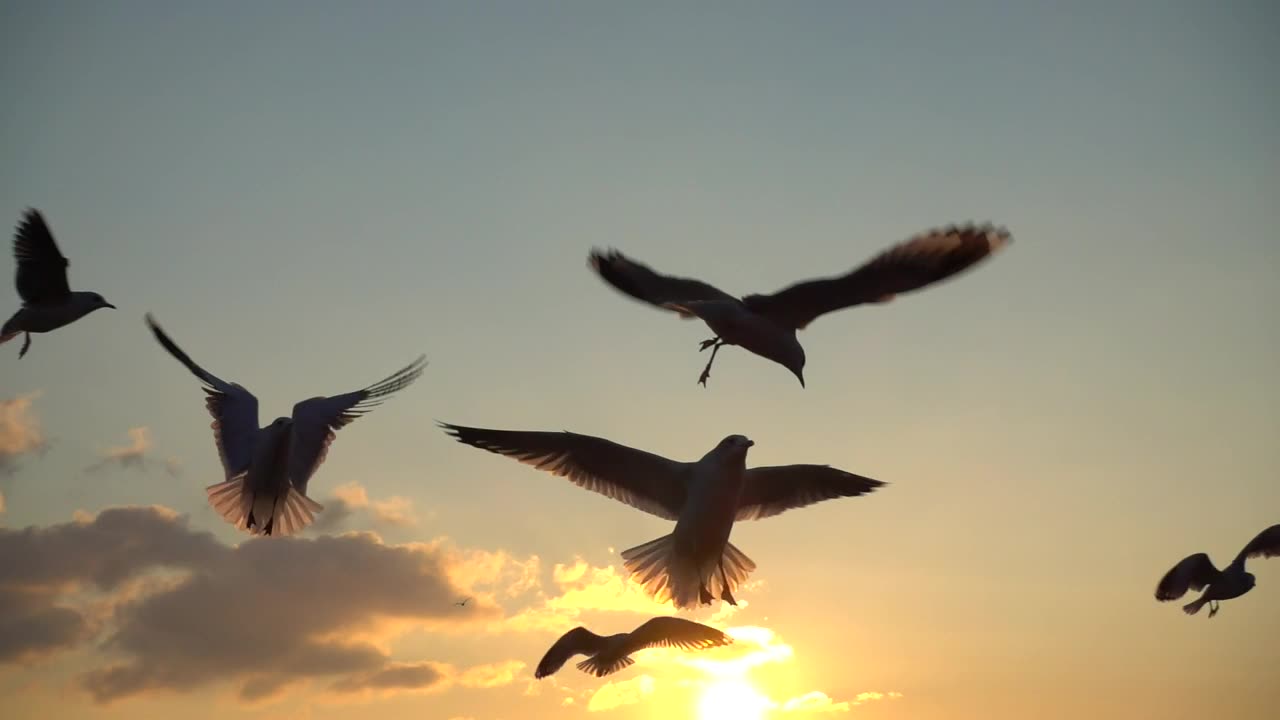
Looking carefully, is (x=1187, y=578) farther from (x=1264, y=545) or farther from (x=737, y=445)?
(x=737, y=445)

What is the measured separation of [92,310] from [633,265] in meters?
6.68

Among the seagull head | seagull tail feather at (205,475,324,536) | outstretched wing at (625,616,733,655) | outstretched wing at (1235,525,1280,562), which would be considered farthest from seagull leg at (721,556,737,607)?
outstretched wing at (1235,525,1280,562)

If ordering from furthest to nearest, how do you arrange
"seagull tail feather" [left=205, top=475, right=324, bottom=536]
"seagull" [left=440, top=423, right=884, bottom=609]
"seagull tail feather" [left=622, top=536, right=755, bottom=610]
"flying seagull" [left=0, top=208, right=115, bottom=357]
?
"flying seagull" [left=0, top=208, right=115, bottom=357]
"seagull tail feather" [left=205, top=475, right=324, bottom=536]
"seagull tail feather" [left=622, top=536, right=755, bottom=610]
"seagull" [left=440, top=423, right=884, bottom=609]

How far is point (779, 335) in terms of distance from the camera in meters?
11.8

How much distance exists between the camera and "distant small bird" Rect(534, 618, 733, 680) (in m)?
13.1

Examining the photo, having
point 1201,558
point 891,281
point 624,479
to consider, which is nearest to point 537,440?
point 624,479

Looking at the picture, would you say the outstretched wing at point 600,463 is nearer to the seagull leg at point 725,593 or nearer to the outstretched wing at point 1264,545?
the seagull leg at point 725,593

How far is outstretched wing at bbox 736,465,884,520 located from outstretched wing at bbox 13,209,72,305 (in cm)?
835

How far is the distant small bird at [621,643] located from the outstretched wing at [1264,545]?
772 centimetres

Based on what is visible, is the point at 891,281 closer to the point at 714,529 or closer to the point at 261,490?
the point at 714,529

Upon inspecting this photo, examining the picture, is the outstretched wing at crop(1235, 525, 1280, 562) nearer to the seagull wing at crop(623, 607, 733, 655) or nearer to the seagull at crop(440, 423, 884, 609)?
the seagull at crop(440, 423, 884, 609)

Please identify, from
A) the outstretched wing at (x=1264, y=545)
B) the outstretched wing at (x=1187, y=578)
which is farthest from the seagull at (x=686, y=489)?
the outstretched wing at (x=1264, y=545)

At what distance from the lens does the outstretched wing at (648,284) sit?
42.5 feet

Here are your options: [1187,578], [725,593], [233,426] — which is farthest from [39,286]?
[1187,578]
